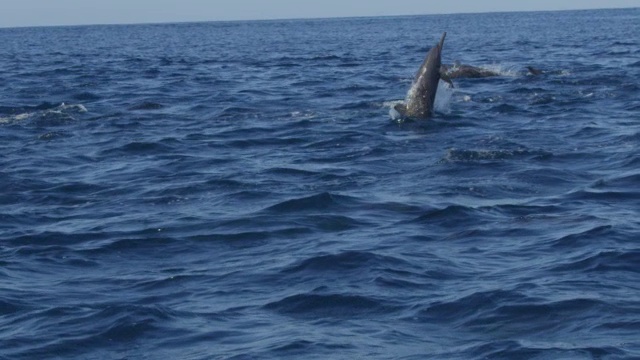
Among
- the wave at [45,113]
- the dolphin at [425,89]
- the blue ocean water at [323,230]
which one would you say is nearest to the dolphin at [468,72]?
the blue ocean water at [323,230]

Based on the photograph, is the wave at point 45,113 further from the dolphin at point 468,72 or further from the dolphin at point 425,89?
the dolphin at point 468,72

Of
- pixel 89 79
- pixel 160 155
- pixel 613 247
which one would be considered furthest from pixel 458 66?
pixel 613 247

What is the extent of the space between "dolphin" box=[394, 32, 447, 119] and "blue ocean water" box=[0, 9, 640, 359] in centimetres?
59

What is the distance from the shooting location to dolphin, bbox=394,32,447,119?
24438 mm

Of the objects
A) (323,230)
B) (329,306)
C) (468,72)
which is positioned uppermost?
(329,306)

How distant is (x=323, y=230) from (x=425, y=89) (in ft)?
34.7

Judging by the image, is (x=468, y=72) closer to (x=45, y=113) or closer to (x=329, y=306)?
(x=45, y=113)

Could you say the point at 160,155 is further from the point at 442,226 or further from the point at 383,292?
the point at 383,292

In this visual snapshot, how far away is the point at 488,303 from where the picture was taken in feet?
35.9

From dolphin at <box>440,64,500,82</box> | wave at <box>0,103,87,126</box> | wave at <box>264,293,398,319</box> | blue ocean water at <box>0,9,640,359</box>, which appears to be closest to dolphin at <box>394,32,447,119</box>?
blue ocean water at <box>0,9,640,359</box>

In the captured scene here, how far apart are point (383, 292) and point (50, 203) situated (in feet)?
22.7

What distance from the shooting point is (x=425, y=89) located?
2472 centimetres

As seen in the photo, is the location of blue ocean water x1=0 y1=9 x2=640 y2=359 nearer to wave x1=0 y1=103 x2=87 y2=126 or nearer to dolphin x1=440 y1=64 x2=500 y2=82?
wave x1=0 y1=103 x2=87 y2=126

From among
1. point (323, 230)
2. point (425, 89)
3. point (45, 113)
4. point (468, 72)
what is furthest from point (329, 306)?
point (468, 72)
